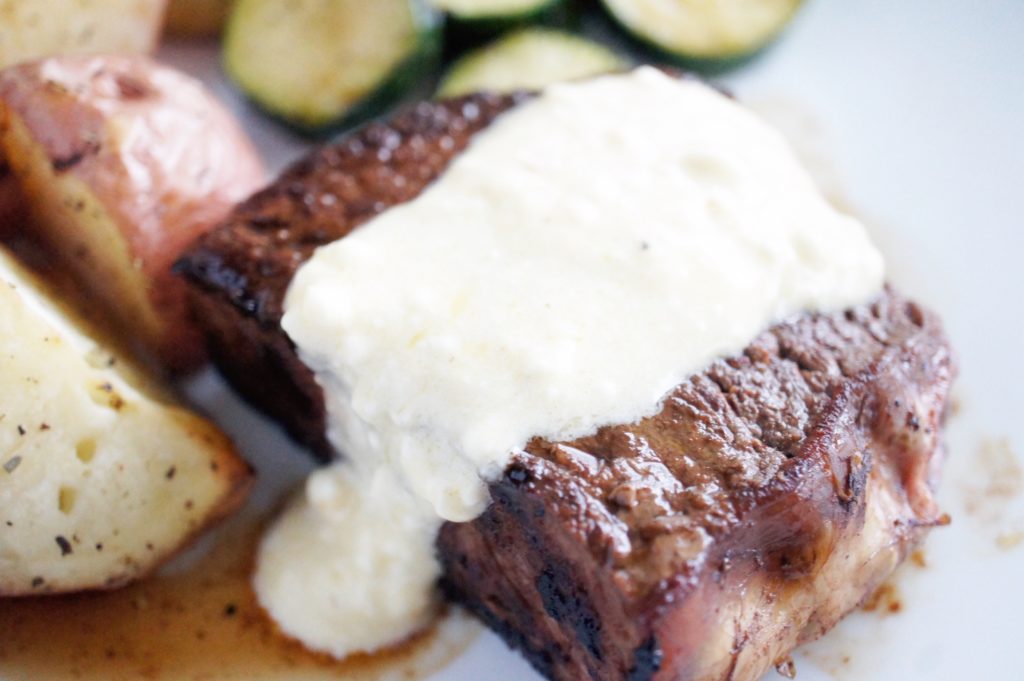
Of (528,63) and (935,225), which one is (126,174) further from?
(935,225)

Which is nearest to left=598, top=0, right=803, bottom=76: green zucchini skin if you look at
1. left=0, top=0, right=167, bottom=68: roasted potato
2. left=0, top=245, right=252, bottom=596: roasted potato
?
left=0, top=0, right=167, bottom=68: roasted potato

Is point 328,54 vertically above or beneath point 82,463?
above

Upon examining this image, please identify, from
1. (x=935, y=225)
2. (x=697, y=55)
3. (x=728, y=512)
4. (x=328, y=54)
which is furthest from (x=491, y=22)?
(x=728, y=512)

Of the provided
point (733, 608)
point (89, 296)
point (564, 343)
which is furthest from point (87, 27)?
point (733, 608)

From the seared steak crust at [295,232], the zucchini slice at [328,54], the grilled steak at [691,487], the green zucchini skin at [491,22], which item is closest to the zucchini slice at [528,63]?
the green zucchini skin at [491,22]

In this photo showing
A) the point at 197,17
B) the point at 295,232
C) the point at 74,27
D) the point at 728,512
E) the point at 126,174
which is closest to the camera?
the point at 728,512
